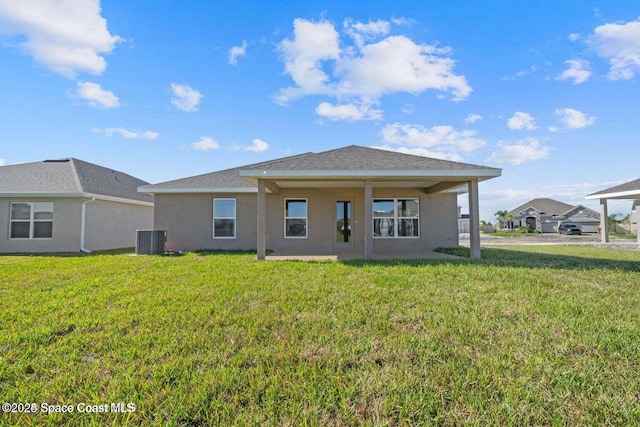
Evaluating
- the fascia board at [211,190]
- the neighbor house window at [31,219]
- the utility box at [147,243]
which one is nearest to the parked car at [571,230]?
the fascia board at [211,190]

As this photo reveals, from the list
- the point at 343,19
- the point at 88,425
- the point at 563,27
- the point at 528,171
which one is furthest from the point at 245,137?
the point at 528,171

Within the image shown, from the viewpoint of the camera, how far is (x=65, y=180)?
14094 millimetres

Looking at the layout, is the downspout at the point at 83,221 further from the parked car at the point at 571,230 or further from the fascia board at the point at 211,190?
the parked car at the point at 571,230

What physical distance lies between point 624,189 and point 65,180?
94.8 ft

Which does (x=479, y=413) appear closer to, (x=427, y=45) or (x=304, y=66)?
(x=427, y=45)

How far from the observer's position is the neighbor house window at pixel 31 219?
43.3ft

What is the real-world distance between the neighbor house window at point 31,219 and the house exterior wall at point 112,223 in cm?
150

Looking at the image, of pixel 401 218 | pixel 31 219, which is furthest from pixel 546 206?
pixel 31 219

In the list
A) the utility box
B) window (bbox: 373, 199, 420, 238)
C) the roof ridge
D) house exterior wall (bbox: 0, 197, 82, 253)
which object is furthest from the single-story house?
house exterior wall (bbox: 0, 197, 82, 253)

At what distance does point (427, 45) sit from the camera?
10.9 m

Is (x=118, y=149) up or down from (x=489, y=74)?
down

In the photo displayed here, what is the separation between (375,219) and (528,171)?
10050 millimetres

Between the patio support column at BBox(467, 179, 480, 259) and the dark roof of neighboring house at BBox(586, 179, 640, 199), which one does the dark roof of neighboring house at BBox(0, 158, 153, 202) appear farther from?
the dark roof of neighboring house at BBox(586, 179, 640, 199)

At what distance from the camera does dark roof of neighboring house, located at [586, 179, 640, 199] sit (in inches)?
631
